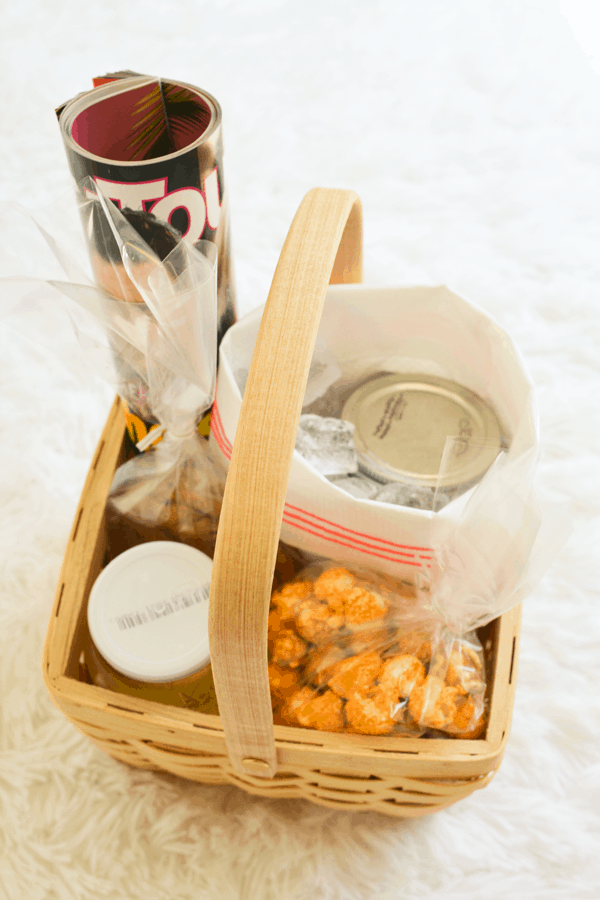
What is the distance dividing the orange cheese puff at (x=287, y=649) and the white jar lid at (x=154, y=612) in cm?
5

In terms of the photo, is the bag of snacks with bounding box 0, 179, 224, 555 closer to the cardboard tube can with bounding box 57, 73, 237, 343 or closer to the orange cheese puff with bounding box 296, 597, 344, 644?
the cardboard tube can with bounding box 57, 73, 237, 343

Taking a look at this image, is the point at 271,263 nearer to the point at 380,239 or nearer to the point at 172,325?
the point at 380,239

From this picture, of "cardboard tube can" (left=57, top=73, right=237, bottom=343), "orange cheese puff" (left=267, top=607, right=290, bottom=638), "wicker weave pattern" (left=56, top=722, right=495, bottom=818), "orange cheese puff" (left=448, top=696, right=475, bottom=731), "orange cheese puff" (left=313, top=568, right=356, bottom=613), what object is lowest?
"wicker weave pattern" (left=56, top=722, right=495, bottom=818)

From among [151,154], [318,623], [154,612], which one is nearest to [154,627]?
[154,612]

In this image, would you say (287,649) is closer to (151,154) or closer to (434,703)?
(434,703)

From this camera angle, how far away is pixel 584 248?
3.20ft

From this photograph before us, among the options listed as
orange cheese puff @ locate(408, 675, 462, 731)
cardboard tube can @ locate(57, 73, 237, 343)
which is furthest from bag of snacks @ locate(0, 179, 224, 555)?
orange cheese puff @ locate(408, 675, 462, 731)

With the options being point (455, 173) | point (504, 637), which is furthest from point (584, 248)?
point (504, 637)

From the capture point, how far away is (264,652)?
34 centimetres

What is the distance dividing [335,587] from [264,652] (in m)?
0.15

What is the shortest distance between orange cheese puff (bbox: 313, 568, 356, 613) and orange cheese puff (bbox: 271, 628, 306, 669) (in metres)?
0.03

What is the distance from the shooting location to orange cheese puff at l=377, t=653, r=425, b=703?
1.49ft

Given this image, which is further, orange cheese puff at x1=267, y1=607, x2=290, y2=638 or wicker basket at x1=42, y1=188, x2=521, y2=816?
orange cheese puff at x1=267, y1=607, x2=290, y2=638

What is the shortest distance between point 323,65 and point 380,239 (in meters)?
0.44
